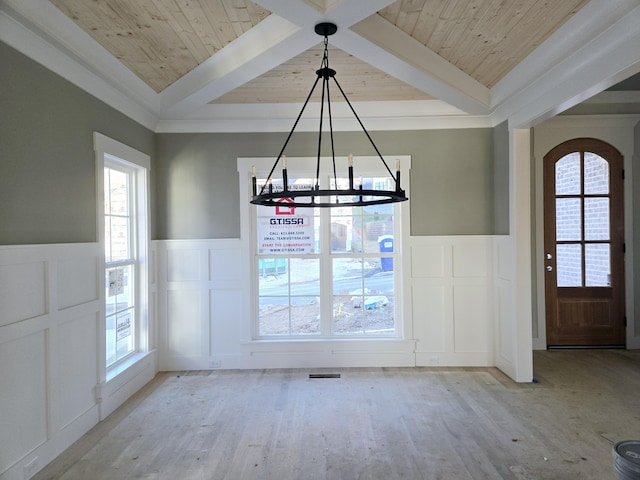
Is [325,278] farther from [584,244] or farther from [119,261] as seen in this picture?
[584,244]

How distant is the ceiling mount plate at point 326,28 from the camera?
2561 millimetres

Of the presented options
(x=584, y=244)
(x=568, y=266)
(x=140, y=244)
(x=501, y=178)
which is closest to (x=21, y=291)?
(x=140, y=244)

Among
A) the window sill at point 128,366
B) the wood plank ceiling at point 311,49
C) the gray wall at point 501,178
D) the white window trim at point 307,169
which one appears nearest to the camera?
the wood plank ceiling at point 311,49

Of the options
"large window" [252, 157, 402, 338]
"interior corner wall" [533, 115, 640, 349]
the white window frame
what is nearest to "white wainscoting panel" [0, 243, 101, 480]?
the white window frame

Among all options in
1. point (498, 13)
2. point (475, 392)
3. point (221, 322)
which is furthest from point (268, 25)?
point (475, 392)

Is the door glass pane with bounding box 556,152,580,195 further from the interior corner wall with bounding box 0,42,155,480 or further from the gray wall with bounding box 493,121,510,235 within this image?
the interior corner wall with bounding box 0,42,155,480

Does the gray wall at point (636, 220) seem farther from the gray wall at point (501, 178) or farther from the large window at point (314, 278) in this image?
the large window at point (314, 278)

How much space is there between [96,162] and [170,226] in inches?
48.7

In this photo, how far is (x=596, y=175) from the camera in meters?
4.54

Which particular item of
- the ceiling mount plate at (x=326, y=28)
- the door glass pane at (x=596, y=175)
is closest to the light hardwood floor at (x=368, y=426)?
the door glass pane at (x=596, y=175)

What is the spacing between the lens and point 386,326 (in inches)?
166

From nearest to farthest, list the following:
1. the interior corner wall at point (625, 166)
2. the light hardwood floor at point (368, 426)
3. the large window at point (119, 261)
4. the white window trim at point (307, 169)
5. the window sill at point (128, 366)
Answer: the light hardwood floor at point (368, 426)
the window sill at point (128, 366)
the large window at point (119, 261)
the white window trim at point (307, 169)
the interior corner wall at point (625, 166)

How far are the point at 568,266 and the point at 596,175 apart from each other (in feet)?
3.73

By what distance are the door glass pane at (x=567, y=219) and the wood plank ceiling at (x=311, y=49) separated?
191 centimetres
